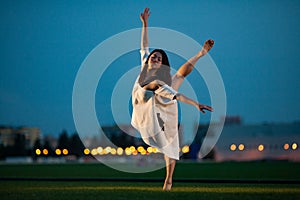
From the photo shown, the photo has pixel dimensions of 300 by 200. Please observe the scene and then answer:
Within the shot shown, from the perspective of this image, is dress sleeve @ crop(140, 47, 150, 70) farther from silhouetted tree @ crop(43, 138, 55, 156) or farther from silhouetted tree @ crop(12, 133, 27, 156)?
silhouetted tree @ crop(12, 133, 27, 156)

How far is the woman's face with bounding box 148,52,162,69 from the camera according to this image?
12.3 metres

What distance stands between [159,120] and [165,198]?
2126 millimetres

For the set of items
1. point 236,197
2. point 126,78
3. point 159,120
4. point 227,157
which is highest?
point 126,78

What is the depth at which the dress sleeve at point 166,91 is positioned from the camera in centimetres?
1167

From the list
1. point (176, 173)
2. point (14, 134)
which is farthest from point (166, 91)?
point (14, 134)

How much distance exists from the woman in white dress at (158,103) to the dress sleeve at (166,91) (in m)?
0.12

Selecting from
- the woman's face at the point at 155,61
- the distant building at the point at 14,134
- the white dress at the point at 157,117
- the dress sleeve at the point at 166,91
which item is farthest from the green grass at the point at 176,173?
the distant building at the point at 14,134

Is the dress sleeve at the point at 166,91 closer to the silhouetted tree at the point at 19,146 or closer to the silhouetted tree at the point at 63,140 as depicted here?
the silhouetted tree at the point at 19,146

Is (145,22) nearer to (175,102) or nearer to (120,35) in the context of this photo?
(175,102)

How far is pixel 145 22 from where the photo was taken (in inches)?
513

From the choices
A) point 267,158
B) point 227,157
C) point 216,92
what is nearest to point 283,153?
point 267,158

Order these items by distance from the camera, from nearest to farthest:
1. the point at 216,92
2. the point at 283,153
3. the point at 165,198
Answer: the point at 165,198 → the point at 216,92 → the point at 283,153

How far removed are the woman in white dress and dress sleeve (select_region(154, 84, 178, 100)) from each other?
121 mm

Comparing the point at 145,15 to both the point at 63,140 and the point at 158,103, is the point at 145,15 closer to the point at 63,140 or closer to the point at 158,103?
the point at 158,103
